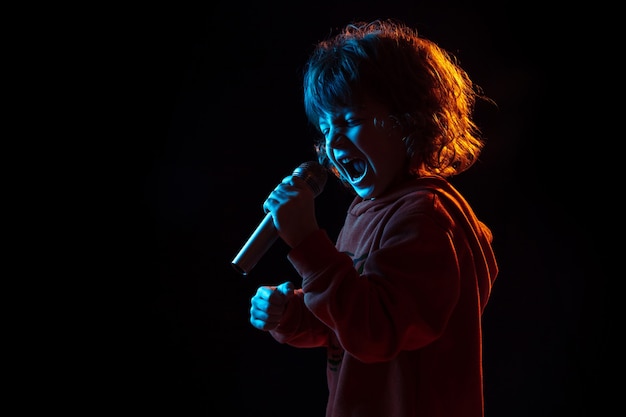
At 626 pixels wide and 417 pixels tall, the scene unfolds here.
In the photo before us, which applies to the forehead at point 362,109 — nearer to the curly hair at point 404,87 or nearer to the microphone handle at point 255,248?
the curly hair at point 404,87

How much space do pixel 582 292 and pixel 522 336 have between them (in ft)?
0.64

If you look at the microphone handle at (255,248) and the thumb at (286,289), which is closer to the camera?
the microphone handle at (255,248)

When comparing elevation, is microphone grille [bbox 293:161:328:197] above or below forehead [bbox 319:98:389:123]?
below

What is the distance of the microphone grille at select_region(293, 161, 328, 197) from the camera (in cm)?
86

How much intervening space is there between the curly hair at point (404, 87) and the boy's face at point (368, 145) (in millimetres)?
11

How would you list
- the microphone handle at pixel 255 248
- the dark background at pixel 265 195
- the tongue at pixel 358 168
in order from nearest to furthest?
the microphone handle at pixel 255 248, the tongue at pixel 358 168, the dark background at pixel 265 195

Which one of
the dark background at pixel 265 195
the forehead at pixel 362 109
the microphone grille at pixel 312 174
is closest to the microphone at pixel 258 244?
the microphone grille at pixel 312 174

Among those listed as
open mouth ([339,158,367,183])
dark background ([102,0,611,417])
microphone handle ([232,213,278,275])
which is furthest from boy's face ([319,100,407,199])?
dark background ([102,0,611,417])

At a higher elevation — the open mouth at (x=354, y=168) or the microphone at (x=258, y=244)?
the open mouth at (x=354, y=168)

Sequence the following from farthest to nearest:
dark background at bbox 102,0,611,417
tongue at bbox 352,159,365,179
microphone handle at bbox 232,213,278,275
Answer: dark background at bbox 102,0,611,417
tongue at bbox 352,159,365,179
microphone handle at bbox 232,213,278,275

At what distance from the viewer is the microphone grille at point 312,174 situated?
0.86 metres

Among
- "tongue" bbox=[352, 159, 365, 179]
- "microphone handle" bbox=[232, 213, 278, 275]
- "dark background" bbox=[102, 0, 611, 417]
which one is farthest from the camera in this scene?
"dark background" bbox=[102, 0, 611, 417]

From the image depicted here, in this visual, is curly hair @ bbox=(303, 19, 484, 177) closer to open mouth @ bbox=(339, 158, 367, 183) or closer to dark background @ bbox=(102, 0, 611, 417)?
open mouth @ bbox=(339, 158, 367, 183)

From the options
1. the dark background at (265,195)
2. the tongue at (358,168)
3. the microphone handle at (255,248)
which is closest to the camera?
the microphone handle at (255,248)
